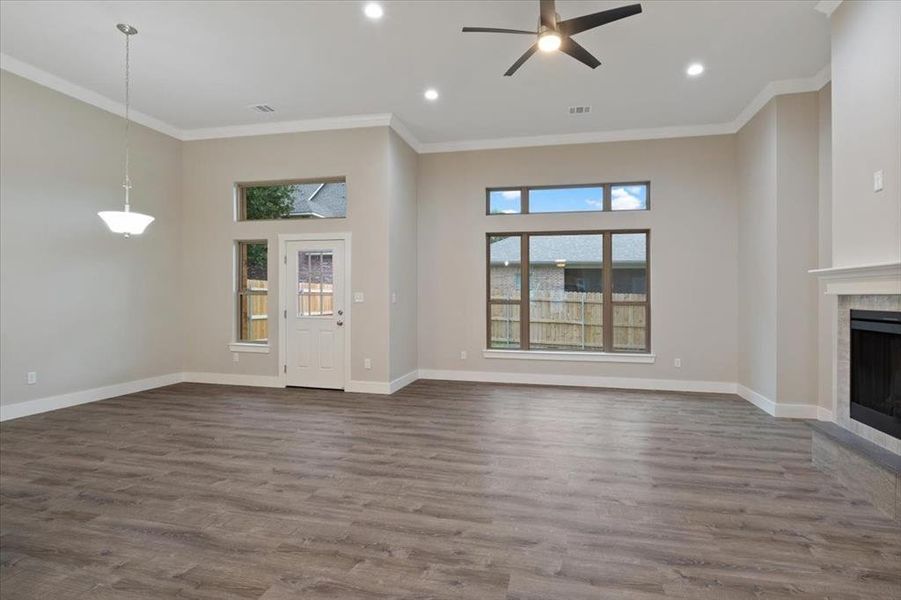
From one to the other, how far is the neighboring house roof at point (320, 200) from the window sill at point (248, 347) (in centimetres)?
196

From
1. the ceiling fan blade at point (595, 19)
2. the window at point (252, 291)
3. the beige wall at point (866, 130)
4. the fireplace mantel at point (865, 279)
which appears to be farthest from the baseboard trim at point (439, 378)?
the ceiling fan blade at point (595, 19)

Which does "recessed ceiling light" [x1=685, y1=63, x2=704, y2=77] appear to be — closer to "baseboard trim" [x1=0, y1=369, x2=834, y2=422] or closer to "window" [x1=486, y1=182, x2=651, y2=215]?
"window" [x1=486, y1=182, x2=651, y2=215]

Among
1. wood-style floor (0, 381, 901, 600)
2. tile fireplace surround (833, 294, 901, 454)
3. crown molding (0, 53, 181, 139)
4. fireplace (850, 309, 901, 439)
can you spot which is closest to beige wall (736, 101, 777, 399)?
wood-style floor (0, 381, 901, 600)

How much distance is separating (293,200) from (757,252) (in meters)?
6.12

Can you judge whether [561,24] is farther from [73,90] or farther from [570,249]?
[73,90]

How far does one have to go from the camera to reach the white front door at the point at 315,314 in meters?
6.17

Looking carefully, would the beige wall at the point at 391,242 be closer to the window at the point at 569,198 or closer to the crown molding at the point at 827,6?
the window at the point at 569,198

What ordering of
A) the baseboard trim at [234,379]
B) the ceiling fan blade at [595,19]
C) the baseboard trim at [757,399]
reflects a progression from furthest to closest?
the baseboard trim at [234,379]
the baseboard trim at [757,399]
the ceiling fan blade at [595,19]

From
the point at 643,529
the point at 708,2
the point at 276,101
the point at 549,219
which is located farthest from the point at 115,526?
the point at 549,219

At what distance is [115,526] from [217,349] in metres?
4.42

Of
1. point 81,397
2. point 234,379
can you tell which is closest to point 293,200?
point 234,379

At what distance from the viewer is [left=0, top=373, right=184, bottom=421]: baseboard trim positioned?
465 centimetres

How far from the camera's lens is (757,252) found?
17.6 feet

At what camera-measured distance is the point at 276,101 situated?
5488 mm
